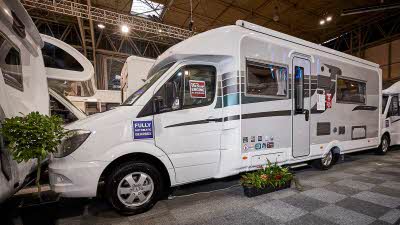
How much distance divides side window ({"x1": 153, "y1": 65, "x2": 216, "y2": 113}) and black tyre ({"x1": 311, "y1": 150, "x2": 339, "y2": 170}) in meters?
3.40

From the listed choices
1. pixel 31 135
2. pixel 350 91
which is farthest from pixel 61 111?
pixel 350 91

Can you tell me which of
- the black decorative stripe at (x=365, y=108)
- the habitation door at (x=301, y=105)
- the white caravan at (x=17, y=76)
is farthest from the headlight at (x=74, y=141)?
the black decorative stripe at (x=365, y=108)

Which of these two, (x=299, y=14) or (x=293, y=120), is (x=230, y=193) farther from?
(x=299, y=14)

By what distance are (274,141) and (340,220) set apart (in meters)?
1.59

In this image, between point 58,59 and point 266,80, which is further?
point 58,59

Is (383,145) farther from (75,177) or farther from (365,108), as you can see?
(75,177)

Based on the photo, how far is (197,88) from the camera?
3.46 meters

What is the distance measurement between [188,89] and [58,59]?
3318 mm

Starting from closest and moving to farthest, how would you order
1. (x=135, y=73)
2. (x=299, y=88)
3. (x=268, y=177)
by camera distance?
(x=268, y=177), (x=299, y=88), (x=135, y=73)

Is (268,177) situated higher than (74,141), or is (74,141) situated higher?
(74,141)

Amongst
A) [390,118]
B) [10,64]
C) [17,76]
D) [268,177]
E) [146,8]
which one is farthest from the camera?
[146,8]

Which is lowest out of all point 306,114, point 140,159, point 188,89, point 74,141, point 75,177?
point 75,177

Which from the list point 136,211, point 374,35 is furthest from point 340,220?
point 374,35

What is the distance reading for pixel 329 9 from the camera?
1180cm
